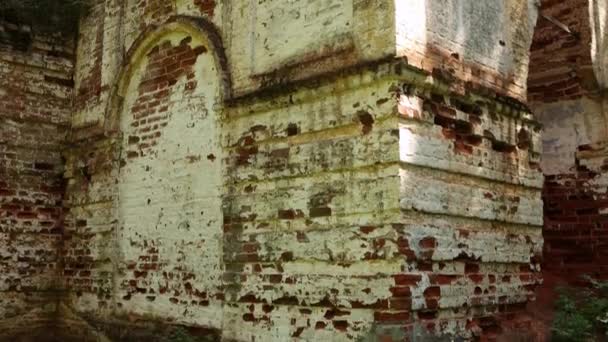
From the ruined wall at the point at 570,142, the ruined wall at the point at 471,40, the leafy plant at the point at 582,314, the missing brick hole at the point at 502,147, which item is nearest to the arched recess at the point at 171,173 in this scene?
the ruined wall at the point at 471,40

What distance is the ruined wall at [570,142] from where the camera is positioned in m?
6.96

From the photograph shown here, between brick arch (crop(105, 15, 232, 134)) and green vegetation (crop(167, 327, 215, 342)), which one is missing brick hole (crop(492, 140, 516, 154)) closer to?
brick arch (crop(105, 15, 232, 134))

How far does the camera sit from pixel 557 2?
750 cm

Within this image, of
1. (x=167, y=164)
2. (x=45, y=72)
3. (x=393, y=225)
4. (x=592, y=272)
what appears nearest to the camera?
(x=393, y=225)

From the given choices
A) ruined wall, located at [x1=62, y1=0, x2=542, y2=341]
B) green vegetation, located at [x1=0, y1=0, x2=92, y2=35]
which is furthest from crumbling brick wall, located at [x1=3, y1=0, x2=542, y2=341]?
green vegetation, located at [x1=0, y1=0, x2=92, y2=35]

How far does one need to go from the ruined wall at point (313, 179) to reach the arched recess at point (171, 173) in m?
0.02

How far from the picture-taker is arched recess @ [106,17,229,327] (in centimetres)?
592

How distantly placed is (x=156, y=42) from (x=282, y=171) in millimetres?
2504

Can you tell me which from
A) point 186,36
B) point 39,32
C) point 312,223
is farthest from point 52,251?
point 312,223

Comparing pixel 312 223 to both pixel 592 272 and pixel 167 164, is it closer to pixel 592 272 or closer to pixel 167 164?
pixel 167 164

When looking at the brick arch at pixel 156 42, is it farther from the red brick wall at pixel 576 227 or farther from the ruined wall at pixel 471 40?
the red brick wall at pixel 576 227

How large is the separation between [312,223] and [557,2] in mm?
4445

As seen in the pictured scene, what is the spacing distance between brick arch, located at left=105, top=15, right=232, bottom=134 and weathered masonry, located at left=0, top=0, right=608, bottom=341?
0.06ft

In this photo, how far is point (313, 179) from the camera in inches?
199
